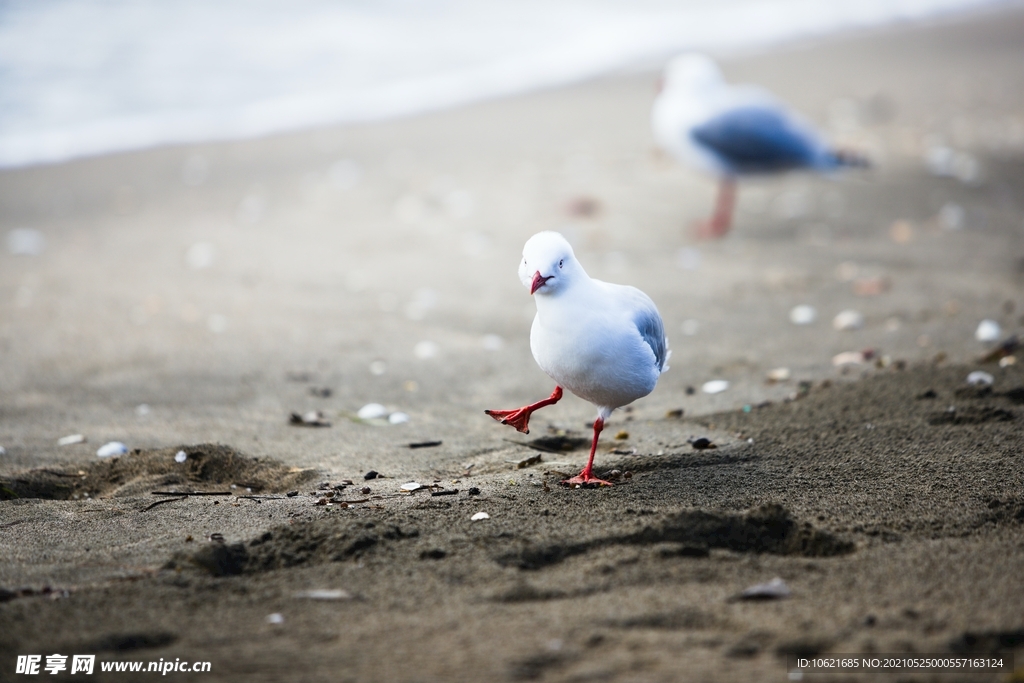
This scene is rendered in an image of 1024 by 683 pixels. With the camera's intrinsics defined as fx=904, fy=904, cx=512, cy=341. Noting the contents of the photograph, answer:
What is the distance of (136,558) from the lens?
290 cm

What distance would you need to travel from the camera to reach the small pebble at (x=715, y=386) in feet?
15.8

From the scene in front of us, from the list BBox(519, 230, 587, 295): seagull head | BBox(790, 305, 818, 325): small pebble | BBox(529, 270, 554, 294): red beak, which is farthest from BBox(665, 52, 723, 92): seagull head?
BBox(529, 270, 554, 294): red beak

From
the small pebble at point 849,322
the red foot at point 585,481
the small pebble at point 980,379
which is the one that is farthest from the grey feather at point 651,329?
the small pebble at point 849,322

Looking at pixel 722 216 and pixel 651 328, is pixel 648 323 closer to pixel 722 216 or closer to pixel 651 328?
pixel 651 328

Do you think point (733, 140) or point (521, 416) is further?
point (733, 140)

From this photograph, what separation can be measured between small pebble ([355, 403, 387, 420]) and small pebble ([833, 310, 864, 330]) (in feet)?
9.89

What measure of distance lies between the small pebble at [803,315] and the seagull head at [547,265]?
122 inches

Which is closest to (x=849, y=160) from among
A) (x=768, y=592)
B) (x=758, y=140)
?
(x=758, y=140)

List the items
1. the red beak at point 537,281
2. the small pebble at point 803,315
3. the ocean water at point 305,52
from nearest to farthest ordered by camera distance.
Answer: the red beak at point 537,281 < the small pebble at point 803,315 < the ocean water at point 305,52

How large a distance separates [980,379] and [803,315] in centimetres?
178

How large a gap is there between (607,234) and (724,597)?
5350 mm

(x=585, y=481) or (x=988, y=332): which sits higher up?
(x=988, y=332)

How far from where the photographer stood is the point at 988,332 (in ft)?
17.0

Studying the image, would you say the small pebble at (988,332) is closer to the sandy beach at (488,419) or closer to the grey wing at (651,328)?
the sandy beach at (488,419)
